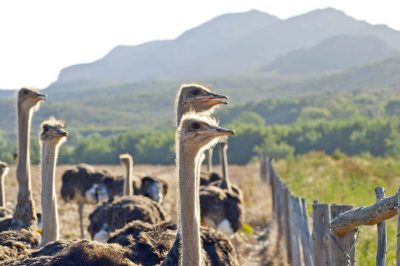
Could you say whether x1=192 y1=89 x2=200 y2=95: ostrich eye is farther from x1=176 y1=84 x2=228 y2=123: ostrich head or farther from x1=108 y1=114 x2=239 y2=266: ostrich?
x1=108 y1=114 x2=239 y2=266: ostrich

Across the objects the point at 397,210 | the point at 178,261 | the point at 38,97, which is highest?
the point at 38,97

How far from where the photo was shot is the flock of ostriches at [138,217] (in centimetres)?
457

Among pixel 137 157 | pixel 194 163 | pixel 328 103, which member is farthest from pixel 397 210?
pixel 328 103

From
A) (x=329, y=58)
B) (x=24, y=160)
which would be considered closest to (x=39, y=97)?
(x=24, y=160)

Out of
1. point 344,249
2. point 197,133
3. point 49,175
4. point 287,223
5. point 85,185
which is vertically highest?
point 197,133

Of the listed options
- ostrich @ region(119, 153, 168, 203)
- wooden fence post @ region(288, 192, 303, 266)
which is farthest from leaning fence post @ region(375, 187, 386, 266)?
ostrich @ region(119, 153, 168, 203)

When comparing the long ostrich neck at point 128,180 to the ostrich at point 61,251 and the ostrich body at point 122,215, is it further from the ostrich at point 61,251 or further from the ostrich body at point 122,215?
the ostrich at point 61,251

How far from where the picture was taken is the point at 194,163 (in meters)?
4.59

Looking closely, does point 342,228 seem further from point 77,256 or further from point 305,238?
point 305,238

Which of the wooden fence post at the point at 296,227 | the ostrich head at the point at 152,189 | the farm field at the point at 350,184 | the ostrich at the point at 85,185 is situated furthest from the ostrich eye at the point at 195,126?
the ostrich at the point at 85,185

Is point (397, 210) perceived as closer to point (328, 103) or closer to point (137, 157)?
point (137, 157)

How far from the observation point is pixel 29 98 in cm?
769

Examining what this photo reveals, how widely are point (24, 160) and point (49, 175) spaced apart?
3.76 feet

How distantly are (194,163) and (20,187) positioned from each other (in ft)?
10.2
